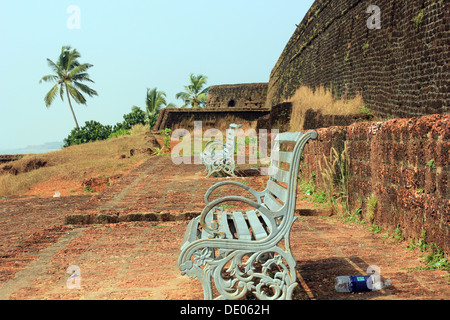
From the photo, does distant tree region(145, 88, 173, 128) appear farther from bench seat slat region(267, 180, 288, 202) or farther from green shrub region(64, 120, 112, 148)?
bench seat slat region(267, 180, 288, 202)

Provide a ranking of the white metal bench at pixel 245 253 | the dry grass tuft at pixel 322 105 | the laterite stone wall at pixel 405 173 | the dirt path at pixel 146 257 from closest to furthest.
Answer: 1. the white metal bench at pixel 245 253
2. the dirt path at pixel 146 257
3. the laterite stone wall at pixel 405 173
4. the dry grass tuft at pixel 322 105

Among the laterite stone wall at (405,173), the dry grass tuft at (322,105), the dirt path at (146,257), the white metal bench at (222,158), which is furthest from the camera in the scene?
the dry grass tuft at (322,105)

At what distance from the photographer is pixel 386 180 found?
4.57 meters

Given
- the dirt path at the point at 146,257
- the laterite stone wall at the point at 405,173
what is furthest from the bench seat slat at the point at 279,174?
the laterite stone wall at the point at 405,173

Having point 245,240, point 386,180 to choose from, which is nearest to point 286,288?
point 245,240

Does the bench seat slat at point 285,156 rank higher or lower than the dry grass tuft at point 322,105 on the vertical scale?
lower

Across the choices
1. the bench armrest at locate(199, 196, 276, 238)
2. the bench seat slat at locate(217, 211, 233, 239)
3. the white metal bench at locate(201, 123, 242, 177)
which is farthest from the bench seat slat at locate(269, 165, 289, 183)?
the white metal bench at locate(201, 123, 242, 177)

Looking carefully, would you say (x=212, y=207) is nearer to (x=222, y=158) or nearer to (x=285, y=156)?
(x=285, y=156)

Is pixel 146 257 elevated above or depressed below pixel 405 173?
below

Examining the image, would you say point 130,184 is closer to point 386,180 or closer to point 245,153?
point 386,180

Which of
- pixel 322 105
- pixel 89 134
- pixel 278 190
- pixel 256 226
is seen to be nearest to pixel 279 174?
pixel 278 190

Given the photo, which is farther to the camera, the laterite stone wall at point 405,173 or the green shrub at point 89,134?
the green shrub at point 89,134

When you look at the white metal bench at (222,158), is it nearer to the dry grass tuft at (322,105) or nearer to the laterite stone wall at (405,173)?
the laterite stone wall at (405,173)
